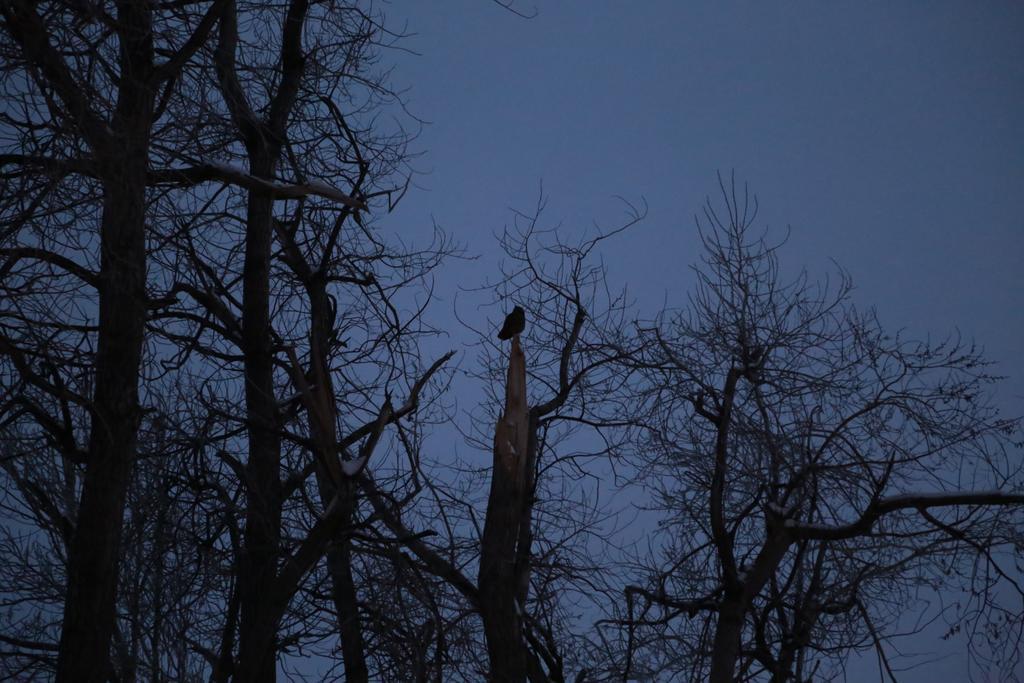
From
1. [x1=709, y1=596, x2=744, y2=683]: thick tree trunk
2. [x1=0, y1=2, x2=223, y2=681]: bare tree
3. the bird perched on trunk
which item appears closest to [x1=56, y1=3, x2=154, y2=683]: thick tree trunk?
[x1=0, y1=2, x2=223, y2=681]: bare tree

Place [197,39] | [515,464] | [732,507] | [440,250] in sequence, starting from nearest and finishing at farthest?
[197,39] → [515,464] → [732,507] → [440,250]

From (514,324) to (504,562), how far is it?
1503 mm

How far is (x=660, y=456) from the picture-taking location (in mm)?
7438

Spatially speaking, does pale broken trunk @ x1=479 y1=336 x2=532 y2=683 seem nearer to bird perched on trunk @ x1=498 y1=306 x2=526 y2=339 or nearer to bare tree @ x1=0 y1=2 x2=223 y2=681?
bird perched on trunk @ x1=498 y1=306 x2=526 y2=339

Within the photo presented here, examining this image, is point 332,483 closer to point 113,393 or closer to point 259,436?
point 113,393

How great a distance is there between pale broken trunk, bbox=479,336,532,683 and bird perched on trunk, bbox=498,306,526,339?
566 mm

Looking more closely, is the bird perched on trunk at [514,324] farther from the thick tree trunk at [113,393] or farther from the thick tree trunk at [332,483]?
the thick tree trunk at [113,393]

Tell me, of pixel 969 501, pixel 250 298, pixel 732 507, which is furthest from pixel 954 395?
pixel 250 298

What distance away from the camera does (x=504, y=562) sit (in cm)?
613

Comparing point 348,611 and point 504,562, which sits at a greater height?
point 348,611

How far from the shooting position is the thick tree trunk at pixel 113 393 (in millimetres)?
5000

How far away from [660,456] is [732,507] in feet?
2.05

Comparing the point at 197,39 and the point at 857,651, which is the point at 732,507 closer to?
the point at 857,651

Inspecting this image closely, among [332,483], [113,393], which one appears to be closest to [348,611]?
[332,483]
